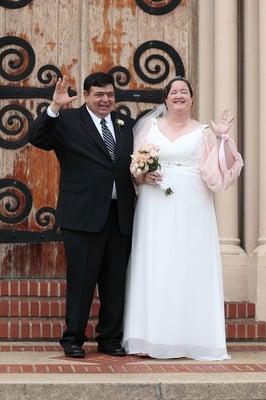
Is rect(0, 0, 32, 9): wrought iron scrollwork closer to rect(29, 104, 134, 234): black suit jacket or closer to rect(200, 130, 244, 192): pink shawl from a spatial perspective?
rect(29, 104, 134, 234): black suit jacket

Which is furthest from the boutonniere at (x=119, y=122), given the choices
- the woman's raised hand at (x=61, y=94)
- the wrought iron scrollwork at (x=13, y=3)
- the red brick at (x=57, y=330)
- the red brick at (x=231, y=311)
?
the wrought iron scrollwork at (x=13, y=3)

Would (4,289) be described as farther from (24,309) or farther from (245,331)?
(245,331)

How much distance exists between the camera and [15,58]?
802 cm

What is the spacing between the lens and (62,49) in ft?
26.6

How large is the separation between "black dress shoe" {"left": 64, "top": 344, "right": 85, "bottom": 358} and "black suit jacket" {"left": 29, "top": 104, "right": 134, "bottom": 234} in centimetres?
78

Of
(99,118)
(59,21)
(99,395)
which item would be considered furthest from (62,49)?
(99,395)

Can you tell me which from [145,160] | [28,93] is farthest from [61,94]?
[28,93]

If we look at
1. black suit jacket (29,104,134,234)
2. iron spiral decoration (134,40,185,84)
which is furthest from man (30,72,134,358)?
iron spiral decoration (134,40,185,84)

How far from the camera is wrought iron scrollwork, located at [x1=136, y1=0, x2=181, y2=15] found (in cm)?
816

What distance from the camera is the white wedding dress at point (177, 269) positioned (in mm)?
6145

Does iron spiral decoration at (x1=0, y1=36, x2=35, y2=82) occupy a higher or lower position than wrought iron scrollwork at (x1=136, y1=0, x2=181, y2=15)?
lower

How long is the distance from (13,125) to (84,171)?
204cm

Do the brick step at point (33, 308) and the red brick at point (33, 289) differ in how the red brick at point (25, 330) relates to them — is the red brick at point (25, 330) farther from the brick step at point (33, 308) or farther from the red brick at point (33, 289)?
the red brick at point (33, 289)

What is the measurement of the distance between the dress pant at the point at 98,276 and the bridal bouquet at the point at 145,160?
0.31 metres
